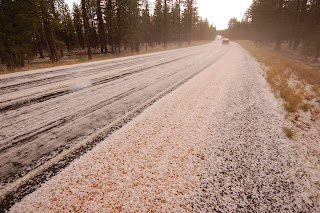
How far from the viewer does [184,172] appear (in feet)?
5.42

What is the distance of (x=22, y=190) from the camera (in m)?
1.40

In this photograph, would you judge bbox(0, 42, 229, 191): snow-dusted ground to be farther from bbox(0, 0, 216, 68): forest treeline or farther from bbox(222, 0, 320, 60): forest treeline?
bbox(222, 0, 320, 60): forest treeline

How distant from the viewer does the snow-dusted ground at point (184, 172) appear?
4.33 ft

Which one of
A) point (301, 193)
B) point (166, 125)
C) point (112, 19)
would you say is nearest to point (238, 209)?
point (301, 193)

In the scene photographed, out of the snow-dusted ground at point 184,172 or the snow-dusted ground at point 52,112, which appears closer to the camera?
the snow-dusted ground at point 184,172

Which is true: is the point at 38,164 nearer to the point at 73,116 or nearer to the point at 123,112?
the point at 73,116

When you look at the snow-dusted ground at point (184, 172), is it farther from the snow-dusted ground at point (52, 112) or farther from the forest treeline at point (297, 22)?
the forest treeline at point (297, 22)

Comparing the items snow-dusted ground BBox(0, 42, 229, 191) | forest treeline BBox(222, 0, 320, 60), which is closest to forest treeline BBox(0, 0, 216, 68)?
snow-dusted ground BBox(0, 42, 229, 191)

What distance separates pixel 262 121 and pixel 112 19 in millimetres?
31329

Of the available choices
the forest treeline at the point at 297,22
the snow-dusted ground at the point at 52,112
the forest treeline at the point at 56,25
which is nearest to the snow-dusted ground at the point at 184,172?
the snow-dusted ground at the point at 52,112

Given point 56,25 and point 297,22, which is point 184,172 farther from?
point 297,22

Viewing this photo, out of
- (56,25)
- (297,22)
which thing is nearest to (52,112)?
(56,25)

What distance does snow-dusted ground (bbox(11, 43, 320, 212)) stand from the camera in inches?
52.0

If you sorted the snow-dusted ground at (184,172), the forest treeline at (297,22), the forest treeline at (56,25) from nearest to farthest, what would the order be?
the snow-dusted ground at (184,172) → the forest treeline at (56,25) → the forest treeline at (297,22)
